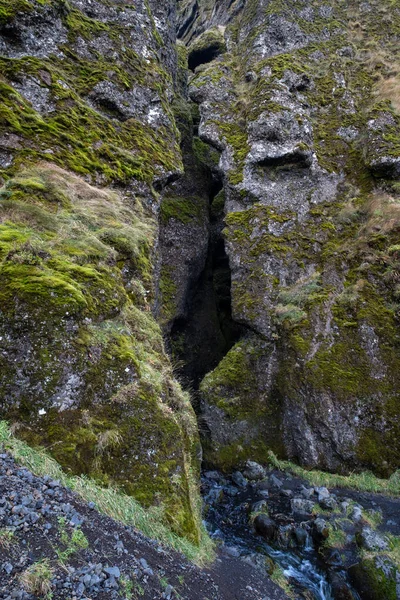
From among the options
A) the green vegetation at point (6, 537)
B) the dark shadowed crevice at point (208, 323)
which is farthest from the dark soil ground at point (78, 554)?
the dark shadowed crevice at point (208, 323)

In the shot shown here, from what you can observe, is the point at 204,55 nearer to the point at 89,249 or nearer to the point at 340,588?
the point at 89,249

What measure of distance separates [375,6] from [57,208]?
94.5 ft

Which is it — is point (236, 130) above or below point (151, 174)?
above

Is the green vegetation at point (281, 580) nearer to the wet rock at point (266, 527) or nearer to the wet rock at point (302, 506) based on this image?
the wet rock at point (266, 527)

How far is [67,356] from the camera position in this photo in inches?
267

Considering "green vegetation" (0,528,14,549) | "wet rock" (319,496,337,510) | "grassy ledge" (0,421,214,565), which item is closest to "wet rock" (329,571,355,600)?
"wet rock" (319,496,337,510)

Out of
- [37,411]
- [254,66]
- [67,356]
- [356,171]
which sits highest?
[254,66]

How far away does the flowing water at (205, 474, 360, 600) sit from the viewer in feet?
26.6

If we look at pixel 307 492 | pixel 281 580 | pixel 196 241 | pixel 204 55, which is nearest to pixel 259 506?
pixel 307 492

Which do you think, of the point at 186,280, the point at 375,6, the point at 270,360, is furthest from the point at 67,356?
the point at 375,6

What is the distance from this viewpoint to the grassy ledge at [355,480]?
38.1 ft

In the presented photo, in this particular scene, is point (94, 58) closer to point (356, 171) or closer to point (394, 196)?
point (356, 171)

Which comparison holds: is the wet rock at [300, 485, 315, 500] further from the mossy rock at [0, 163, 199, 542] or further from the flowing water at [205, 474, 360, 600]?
the mossy rock at [0, 163, 199, 542]

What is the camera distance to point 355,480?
1212cm
